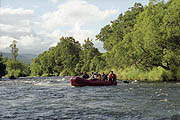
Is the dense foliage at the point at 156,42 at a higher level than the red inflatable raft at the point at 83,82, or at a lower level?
higher

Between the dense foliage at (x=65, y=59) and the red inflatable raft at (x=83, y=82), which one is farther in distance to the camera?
the dense foliage at (x=65, y=59)

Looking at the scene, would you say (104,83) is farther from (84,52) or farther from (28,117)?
(84,52)

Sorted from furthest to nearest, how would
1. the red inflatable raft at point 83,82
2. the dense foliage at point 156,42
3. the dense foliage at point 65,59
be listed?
the dense foliage at point 65,59
the dense foliage at point 156,42
the red inflatable raft at point 83,82

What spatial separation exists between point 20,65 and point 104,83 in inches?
3072

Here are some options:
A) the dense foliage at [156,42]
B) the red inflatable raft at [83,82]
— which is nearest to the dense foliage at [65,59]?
the dense foliage at [156,42]

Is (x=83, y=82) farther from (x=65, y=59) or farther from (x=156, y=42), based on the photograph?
(x=65, y=59)

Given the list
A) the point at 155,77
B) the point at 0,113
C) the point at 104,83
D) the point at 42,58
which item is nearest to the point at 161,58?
the point at 155,77

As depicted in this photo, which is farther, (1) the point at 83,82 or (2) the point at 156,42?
(2) the point at 156,42

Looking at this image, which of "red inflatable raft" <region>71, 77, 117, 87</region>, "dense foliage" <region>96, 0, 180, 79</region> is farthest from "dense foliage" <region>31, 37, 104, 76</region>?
"red inflatable raft" <region>71, 77, 117, 87</region>

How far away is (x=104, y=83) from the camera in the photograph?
29.8 m

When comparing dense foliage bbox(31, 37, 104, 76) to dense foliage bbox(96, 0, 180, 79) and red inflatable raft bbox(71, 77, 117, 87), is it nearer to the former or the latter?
dense foliage bbox(96, 0, 180, 79)

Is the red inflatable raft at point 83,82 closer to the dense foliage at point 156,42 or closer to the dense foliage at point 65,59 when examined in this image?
the dense foliage at point 156,42

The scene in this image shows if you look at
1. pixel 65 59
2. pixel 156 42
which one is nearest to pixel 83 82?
pixel 156 42

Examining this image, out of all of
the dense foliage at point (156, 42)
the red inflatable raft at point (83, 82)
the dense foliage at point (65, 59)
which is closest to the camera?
the red inflatable raft at point (83, 82)
